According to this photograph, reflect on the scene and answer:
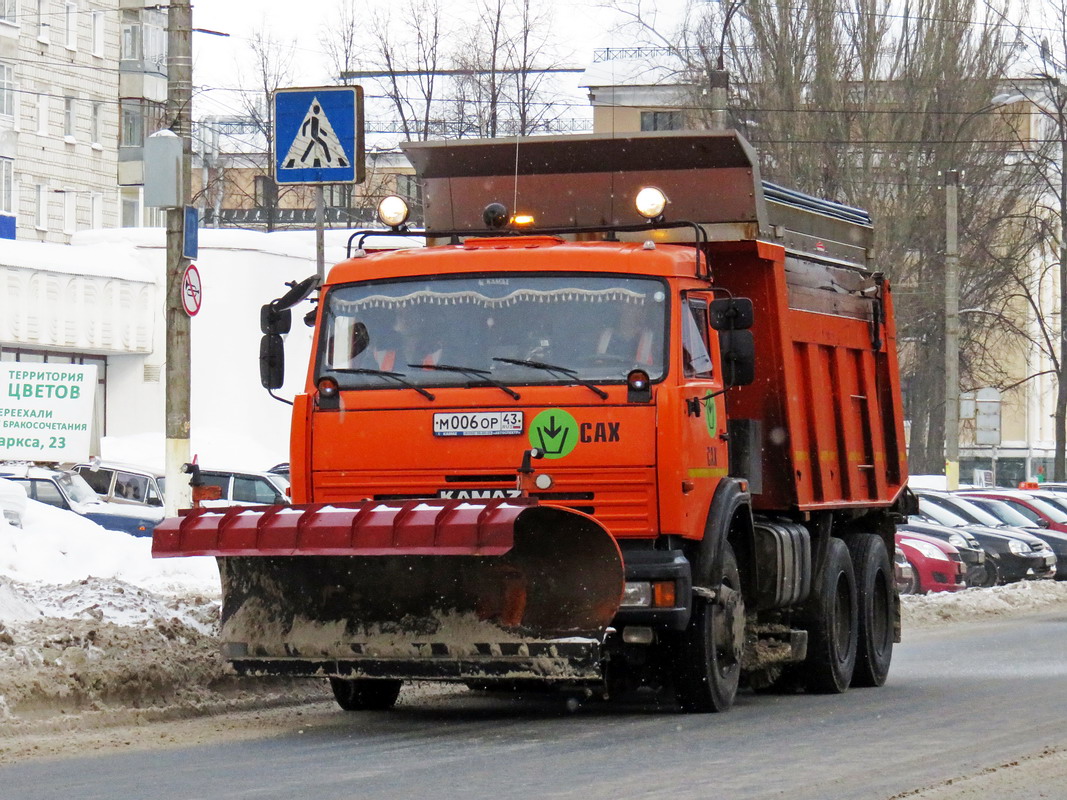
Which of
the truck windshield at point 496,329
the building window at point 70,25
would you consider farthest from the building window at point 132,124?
the truck windshield at point 496,329

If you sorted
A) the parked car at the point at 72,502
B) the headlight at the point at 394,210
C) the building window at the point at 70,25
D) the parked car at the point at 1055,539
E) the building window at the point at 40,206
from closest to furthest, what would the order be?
the headlight at the point at 394,210 < the parked car at the point at 72,502 < the parked car at the point at 1055,539 < the building window at the point at 40,206 < the building window at the point at 70,25

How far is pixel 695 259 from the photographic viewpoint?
36.4 feet

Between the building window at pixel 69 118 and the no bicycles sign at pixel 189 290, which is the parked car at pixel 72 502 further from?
the building window at pixel 69 118

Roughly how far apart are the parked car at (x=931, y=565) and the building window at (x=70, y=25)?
46.6 metres

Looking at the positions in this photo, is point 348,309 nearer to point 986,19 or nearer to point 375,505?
point 375,505

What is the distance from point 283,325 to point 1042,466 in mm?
74878

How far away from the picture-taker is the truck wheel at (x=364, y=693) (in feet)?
37.0

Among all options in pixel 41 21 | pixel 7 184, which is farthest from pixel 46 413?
pixel 41 21

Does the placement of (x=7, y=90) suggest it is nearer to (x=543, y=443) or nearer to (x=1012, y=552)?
(x=1012, y=552)

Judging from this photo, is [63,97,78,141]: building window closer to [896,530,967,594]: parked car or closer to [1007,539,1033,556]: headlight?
[1007,539,1033,556]: headlight

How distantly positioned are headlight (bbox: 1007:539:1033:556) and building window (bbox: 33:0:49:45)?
4442cm

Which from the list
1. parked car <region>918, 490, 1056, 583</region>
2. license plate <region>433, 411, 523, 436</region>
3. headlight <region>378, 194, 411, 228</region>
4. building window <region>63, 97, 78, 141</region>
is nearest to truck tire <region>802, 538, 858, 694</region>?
license plate <region>433, 411, 523, 436</region>

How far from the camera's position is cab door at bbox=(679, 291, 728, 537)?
10.4 meters

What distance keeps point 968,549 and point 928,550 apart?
5.43ft
